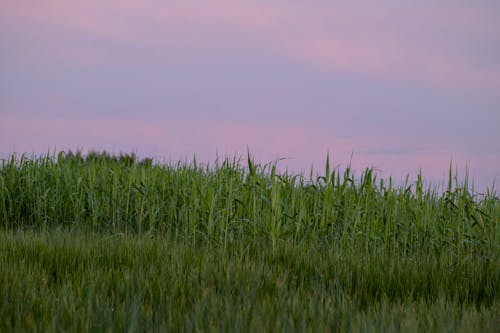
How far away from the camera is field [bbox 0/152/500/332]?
10.1 feet

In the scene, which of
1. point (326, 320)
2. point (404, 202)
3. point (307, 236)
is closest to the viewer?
point (326, 320)

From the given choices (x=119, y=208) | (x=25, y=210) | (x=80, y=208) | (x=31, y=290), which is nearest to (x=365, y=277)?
(x=31, y=290)

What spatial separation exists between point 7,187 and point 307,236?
19.5ft

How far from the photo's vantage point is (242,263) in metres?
4.89

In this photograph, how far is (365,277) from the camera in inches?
180

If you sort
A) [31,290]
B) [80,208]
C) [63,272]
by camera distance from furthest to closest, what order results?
[80,208] < [63,272] < [31,290]

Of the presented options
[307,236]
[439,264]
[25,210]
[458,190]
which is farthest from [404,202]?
[25,210]

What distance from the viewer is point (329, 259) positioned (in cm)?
516

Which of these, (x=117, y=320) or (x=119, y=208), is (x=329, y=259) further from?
(x=119, y=208)

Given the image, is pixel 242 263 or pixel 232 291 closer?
pixel 232 291

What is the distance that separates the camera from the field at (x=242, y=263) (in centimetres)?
309

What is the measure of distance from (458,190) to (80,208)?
5.97 metres

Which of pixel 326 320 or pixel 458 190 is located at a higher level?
pixel 458 190

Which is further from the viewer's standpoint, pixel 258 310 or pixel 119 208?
pixel 119 208
